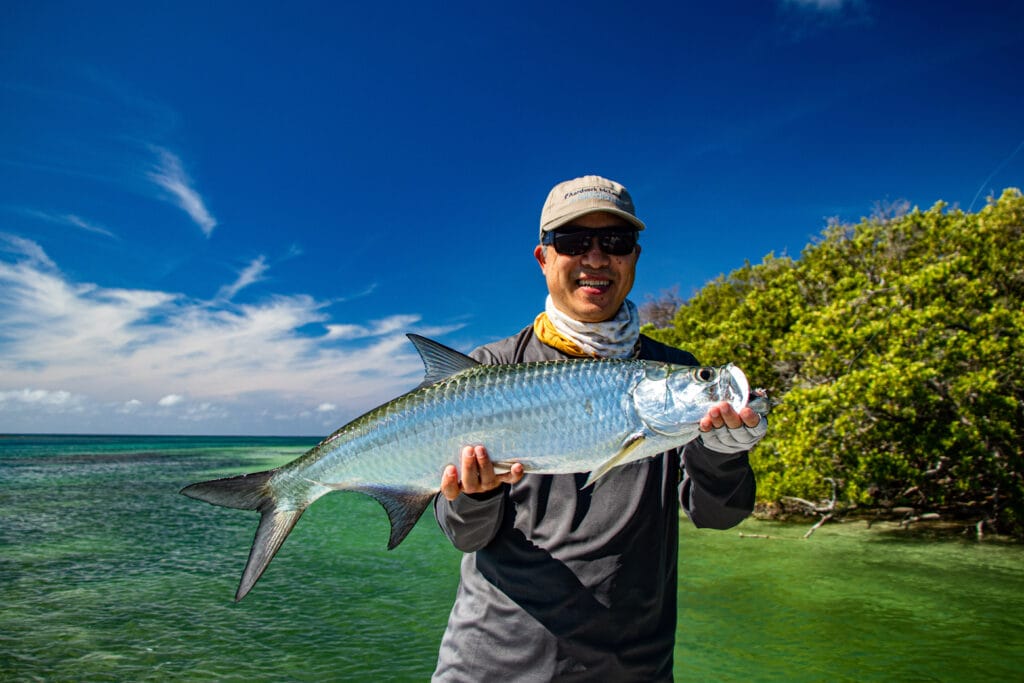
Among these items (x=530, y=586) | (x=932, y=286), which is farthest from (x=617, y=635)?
(x=932, y=286)

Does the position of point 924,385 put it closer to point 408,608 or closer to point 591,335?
point 408,608

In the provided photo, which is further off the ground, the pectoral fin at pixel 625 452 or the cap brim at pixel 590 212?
the cap brim at pixel 590 212

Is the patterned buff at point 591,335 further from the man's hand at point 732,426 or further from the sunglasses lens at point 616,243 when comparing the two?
the man's hand at point 732,426

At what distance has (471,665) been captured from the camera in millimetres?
2379

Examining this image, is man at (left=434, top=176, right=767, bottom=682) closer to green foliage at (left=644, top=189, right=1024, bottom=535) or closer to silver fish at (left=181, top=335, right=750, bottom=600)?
silver fish at (left=181, top=335, right=750, bottom=600)

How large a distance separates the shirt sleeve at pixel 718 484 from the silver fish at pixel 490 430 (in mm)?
222

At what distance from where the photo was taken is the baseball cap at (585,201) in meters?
2.79

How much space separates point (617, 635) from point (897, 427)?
1189cm

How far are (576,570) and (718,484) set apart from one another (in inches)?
26.7

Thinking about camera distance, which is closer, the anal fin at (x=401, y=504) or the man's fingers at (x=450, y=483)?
the man's fingers at (x=450, y=483)

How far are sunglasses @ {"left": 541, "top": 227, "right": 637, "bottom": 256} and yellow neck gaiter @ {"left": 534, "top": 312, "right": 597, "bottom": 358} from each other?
0.37 m

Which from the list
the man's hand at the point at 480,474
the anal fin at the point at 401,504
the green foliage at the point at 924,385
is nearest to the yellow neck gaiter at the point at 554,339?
the man's hand at the point at 480,474

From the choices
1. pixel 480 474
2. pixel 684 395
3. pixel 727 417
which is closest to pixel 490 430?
pixel 480 474

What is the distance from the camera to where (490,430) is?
8.41 feet
